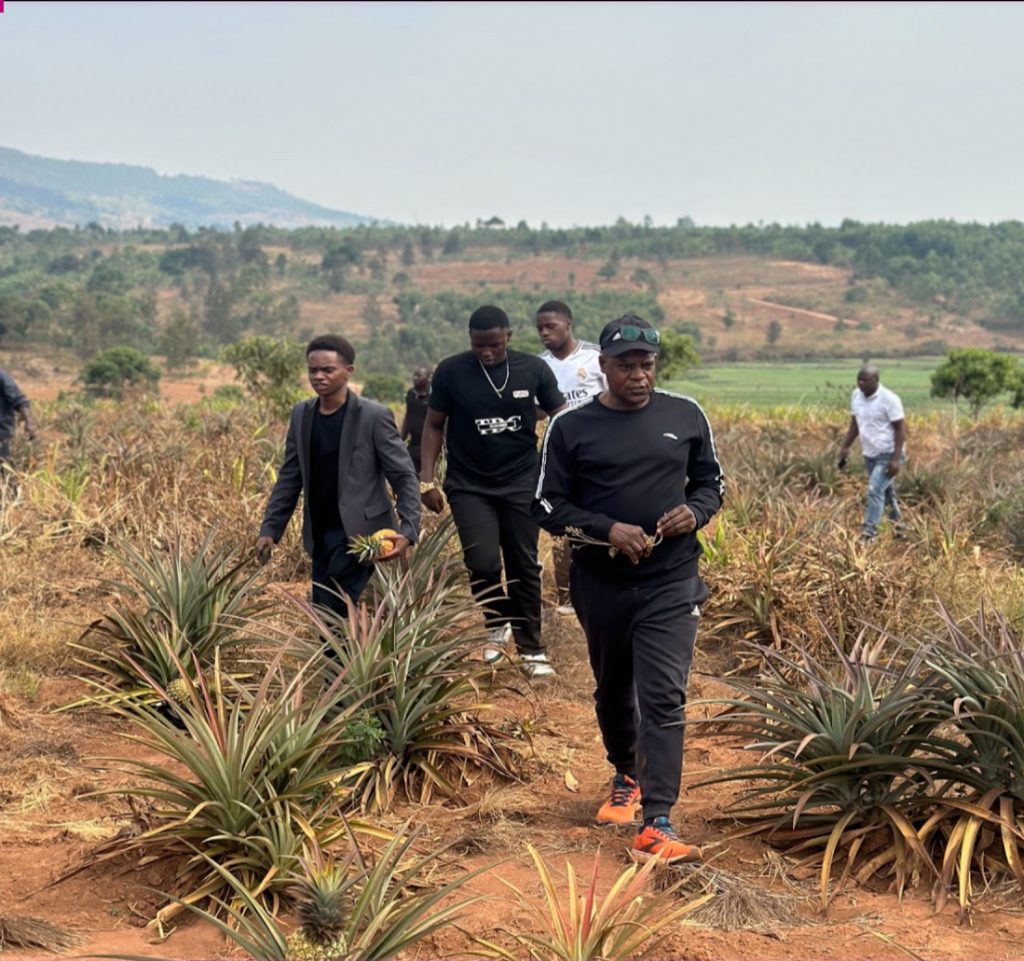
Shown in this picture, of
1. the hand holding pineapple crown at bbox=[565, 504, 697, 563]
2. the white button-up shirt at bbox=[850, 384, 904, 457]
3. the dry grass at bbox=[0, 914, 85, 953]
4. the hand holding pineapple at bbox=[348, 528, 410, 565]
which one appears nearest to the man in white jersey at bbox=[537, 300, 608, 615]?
the hand holding pineapple at bbox=[348, 528, 410, 565]

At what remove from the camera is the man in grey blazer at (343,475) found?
20.0 ft

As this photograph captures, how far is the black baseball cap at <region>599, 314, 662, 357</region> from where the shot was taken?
4.63 meters

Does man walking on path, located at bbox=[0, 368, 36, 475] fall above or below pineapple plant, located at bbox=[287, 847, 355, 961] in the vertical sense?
above

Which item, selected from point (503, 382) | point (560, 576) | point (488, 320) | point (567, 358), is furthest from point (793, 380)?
point (488, 320)

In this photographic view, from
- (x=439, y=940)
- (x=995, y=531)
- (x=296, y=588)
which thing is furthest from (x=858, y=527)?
(x=439, y=940)

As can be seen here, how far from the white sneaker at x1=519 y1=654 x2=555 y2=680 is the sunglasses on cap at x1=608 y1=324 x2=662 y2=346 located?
9.88ft

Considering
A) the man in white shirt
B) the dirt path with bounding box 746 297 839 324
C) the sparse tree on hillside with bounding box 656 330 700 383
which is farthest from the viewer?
the dirt path with bounding box 746 297 839 324

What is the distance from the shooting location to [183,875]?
438cm

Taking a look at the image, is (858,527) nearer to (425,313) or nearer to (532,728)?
(532,728)

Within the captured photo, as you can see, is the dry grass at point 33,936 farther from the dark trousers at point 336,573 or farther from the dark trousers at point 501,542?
the dark trousers at point 501,542

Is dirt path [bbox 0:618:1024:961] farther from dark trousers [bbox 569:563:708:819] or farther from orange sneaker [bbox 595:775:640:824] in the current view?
dark trousers [bbox 569:563:708:819]

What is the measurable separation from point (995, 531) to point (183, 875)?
8.67m

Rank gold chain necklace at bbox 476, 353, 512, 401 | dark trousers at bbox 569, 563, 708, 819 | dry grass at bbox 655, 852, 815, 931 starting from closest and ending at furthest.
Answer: dry grass at bbox 655, 852, 815, 931, dark trousers at bbox 569, 563, 708, 819, gold chain necklace at bbox 476, 353, 512, 401

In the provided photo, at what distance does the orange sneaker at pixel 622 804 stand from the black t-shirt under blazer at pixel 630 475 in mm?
956
